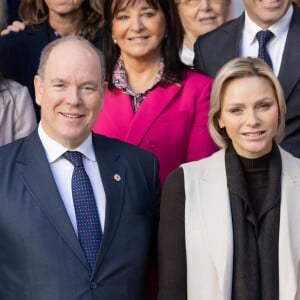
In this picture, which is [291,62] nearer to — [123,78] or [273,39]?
[273,39]

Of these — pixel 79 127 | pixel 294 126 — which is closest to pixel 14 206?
pixel 79 127

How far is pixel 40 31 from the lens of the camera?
207 inches

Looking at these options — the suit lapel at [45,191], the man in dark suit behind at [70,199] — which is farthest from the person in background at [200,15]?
the suit lapel at [45,191]

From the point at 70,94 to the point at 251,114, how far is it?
739mm

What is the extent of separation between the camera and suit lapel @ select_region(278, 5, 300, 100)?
4.70 meters

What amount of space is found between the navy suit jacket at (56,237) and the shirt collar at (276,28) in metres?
1.32

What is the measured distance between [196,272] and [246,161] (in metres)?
0.51

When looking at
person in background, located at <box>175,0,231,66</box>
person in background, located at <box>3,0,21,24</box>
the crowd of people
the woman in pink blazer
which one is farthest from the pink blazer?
person in background, located at <box>3,0,21,24</box>

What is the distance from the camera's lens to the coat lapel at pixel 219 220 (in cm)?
381

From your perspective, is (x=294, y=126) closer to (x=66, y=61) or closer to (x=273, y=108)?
(x=273, y=108)

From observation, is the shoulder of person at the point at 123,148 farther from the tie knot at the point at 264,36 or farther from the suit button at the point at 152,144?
the tie knot at the point at 264,36

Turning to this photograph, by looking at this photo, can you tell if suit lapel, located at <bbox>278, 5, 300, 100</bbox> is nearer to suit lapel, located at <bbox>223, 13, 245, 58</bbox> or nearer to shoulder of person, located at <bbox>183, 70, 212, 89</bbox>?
suit lapel, located at <bbox>223, 13, 245, 58</bbox>

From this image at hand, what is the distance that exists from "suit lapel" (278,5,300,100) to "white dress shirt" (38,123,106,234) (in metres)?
1.19

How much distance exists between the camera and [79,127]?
12.8ft
